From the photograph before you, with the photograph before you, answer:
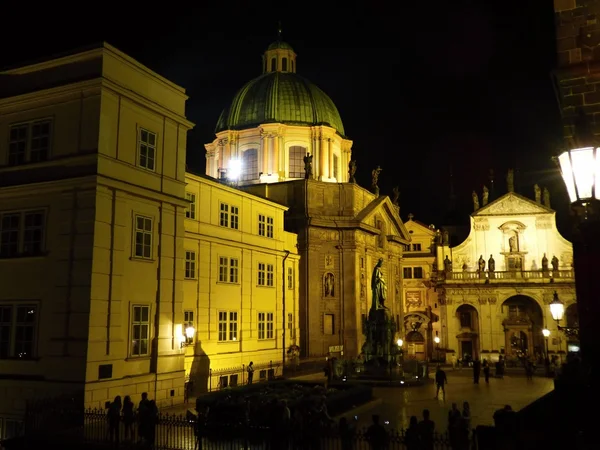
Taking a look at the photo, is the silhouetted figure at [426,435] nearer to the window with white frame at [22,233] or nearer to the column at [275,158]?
the window with white frame at [22,233]

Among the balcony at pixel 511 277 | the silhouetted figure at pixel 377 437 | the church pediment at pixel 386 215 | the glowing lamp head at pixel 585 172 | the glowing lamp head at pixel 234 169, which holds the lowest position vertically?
the silhouetted figure at pixel 377 437

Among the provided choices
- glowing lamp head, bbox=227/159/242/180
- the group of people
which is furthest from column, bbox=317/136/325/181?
the group of people

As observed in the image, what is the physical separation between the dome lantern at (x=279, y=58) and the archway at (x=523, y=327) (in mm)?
33987

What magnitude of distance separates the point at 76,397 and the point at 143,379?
2.98 meters

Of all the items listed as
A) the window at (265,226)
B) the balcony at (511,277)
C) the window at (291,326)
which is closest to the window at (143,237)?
the window at (265,226)

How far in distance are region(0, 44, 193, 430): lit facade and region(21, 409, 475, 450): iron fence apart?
56.0 inches

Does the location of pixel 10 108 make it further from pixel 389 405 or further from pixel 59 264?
pixel 389 405

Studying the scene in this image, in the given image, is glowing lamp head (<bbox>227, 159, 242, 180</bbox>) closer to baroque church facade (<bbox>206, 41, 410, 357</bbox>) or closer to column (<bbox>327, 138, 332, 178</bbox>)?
baroque church facade (<bbox>206, 41, 410, 357</bbox>)

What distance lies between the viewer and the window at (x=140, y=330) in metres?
21.6

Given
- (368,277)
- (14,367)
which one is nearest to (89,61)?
(14,367)

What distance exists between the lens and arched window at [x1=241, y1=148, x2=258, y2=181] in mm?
52569

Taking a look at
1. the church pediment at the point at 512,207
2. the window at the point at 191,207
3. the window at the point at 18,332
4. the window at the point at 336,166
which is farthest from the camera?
the church pediment at the point at 512,207

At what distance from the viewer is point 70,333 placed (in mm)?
19625

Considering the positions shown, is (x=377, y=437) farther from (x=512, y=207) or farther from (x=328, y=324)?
(x=512, y=207)
